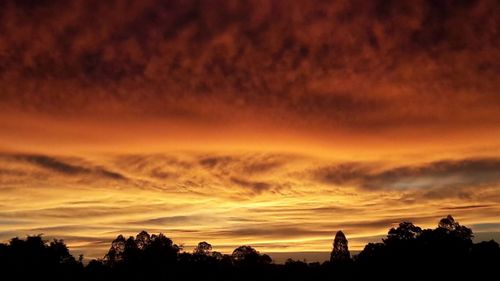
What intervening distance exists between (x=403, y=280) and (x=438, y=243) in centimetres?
1331

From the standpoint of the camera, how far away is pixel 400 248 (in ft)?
433

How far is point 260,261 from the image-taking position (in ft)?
552

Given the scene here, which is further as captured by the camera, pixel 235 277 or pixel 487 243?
pixel 235 277

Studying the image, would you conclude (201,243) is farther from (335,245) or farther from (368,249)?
(368,249)

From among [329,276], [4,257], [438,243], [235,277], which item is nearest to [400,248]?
[438,243]

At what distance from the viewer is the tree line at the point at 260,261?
111 metres

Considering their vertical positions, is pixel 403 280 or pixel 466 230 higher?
pixel 466 230

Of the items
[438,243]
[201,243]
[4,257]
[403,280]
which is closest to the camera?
[4,257]

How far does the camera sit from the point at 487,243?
12156 centimetres

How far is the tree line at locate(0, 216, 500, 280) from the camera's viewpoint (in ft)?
363

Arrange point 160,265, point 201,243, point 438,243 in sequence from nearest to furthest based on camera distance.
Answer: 1. point 438,243
2. point 160,265
3. point 201,243

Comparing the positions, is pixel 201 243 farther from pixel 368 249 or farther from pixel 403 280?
pixel 403 280

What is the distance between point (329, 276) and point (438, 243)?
883 inches

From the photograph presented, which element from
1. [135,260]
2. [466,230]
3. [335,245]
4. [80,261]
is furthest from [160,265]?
[466,230]
